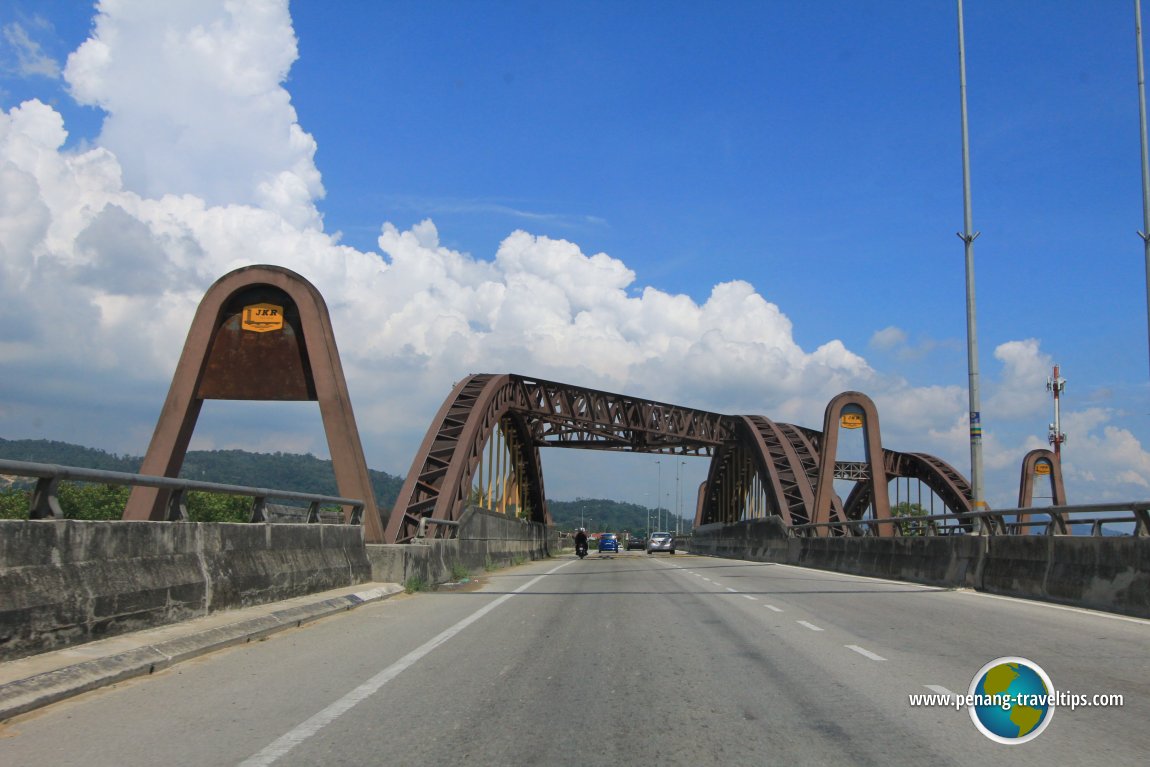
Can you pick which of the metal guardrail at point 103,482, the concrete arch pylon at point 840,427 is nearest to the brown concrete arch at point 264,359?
the metal guardrail at point 103,482

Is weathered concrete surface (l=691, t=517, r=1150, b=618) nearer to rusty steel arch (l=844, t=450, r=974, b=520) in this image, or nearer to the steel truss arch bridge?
the steel truss arch bridge

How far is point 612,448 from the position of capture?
56.0m

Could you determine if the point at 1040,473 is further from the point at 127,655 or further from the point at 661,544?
the point at 127,655

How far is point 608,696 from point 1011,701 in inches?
117

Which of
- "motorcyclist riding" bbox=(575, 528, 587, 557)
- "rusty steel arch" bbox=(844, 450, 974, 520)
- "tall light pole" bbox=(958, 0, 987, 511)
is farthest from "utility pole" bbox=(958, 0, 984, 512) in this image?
"rusty steel arch" bbox=(844, 450, 974, 520)

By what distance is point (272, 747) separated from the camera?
20.4 feet

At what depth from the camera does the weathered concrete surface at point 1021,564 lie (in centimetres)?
1416

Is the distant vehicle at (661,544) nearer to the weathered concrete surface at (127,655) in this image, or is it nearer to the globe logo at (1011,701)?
the weathered concrete surface at (127,655)

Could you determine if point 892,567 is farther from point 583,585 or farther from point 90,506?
point 90,506

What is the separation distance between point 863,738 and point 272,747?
3.59m

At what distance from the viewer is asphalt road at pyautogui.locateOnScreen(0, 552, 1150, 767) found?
6.09 meters

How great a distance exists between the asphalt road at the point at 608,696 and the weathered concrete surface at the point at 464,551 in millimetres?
5225

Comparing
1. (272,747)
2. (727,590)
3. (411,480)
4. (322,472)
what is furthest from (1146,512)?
(322,472)

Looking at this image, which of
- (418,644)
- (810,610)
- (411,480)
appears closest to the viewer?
(418,644)
